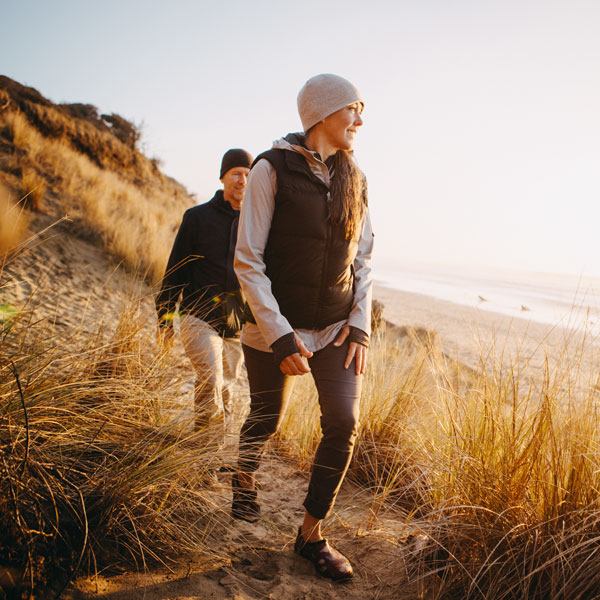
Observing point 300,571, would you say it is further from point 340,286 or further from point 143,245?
point 143,245

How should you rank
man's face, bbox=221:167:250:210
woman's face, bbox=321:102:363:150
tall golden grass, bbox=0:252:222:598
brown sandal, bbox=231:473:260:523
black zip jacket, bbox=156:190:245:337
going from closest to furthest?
tall golden grass, bbox=0:252:222:598 → woman's face, bbox=321:102:363:150 → brown sandal, bbox=231:473:260:523 → black zip jacket, bbox=156:190:245:337 → man's face, bbox=221:167:250:210

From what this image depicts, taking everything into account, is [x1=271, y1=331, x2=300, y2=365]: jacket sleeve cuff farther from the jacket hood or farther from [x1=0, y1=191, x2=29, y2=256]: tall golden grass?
[x1=0, y1=191, x2=29, y2=256]: tall golden grass

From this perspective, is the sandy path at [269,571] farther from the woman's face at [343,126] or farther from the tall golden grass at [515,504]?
the woman's face at [343,126]

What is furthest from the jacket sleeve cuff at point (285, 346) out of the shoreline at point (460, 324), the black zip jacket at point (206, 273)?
the shoreline at point (460, 324)

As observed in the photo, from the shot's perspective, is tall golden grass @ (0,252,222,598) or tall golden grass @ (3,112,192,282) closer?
tall golden grass @ (0,252,222,598)

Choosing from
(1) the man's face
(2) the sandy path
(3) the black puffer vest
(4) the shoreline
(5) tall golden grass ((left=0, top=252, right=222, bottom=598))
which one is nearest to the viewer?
(5) tall golden grass ((left=0, top=252, right=222, bottom=598))

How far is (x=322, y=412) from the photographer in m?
1.97

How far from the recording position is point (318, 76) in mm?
2131

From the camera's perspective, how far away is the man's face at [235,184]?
3.38 meters

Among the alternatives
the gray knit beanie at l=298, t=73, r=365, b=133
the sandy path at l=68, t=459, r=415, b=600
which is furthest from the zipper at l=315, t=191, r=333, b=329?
the sandy path at l=68, t=459, r=415, b=600

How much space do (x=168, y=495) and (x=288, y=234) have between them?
1.23 meters

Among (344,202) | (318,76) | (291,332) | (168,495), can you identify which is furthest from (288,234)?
(168,495)

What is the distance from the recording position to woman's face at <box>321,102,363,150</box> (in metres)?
2.09

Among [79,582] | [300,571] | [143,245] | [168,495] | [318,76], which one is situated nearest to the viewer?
[79,582]
